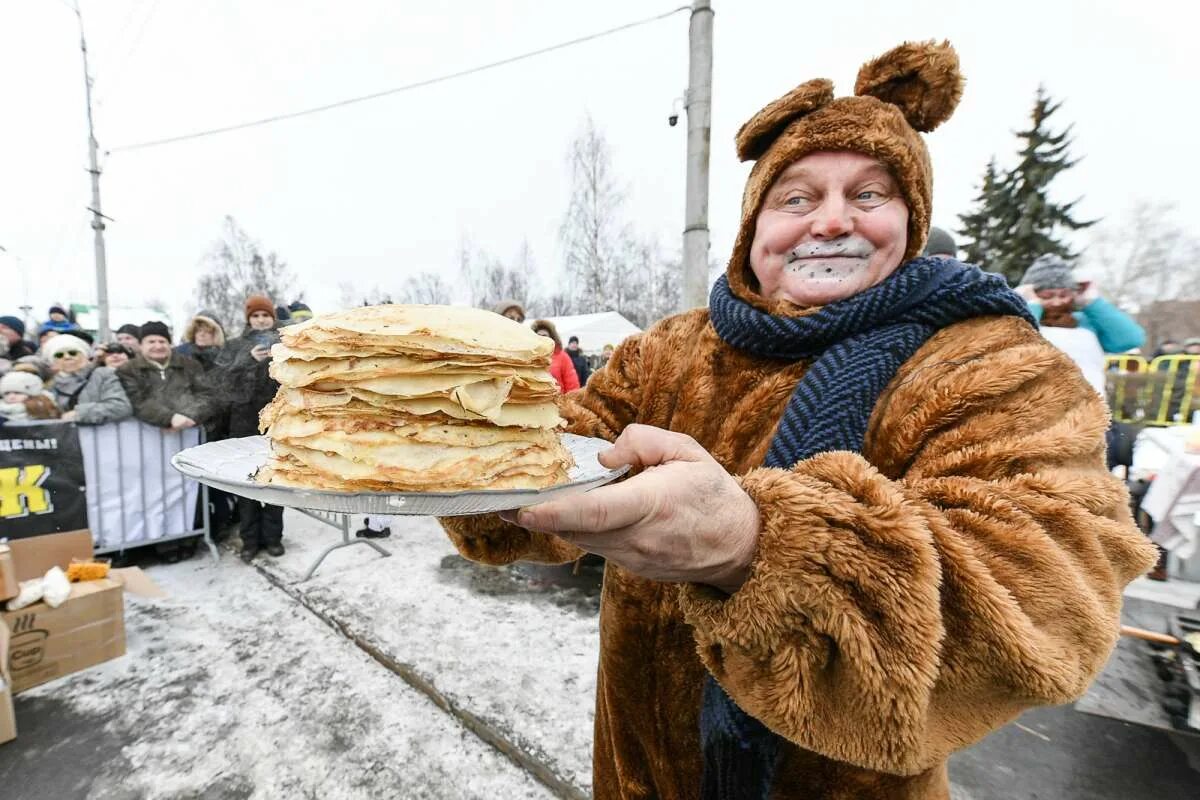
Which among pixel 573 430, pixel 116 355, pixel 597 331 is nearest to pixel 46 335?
pixel 116 355

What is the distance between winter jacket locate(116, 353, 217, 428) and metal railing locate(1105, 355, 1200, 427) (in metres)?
9.70

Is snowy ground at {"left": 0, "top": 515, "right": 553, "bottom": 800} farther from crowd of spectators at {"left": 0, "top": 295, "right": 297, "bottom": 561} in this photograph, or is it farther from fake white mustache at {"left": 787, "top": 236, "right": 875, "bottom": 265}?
fake white mustache at {"left": 787, "top": 236, "right": 875, "bottom": 265}

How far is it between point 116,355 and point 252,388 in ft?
6.55

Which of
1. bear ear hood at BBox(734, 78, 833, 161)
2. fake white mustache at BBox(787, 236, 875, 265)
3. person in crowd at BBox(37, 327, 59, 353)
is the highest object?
bear ear hood at BBox(734, 78, 833, 161)

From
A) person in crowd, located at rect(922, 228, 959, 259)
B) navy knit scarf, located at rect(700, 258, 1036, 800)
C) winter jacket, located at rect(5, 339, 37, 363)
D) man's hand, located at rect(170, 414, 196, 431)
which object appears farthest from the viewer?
winter jacket, located at rect(5, 339, 37, 363)

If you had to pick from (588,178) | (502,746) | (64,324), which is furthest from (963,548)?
(588,178)

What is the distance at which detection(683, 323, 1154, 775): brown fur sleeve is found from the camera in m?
0.72

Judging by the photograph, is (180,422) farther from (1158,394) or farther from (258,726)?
(1158,394)

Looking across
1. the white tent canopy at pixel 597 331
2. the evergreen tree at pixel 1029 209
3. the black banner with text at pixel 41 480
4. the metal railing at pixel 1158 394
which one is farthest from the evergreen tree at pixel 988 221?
the black banner with text at pixel 41 480

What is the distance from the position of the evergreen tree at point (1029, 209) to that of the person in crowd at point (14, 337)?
28.5 m

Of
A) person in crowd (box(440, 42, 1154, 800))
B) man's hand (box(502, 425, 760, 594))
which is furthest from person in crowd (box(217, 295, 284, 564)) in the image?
man's hand (box(502, 425, 760, 594))

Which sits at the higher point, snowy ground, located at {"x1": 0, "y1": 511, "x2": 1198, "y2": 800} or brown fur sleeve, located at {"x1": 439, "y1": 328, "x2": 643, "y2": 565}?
brown fur sleeve, located at {"x1": 439, "y1": 328, "x2": 643, "y2": 565}

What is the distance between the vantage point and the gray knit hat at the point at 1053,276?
3.95m

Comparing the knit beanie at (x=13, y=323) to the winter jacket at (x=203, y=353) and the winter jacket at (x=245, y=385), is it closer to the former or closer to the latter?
the winter jacket at (x=203, y=353)
